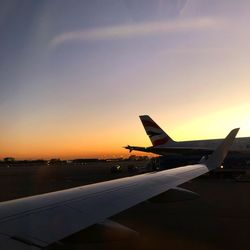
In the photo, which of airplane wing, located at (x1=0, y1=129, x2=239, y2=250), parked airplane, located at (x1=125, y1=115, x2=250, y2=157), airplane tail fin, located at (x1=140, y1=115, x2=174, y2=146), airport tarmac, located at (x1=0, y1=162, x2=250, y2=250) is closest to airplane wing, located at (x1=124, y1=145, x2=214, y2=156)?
parked airplane, located at (x1=125, y1=115, x2=250, y2=157)

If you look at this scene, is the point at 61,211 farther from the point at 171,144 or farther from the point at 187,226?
the point at 171,144

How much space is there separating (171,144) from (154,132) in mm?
2761

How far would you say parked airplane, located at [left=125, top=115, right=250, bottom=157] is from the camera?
4203 cm

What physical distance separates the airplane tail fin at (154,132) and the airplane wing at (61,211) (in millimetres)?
41461

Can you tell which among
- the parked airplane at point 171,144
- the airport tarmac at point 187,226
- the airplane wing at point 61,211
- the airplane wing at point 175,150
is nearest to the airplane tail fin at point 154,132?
the parked airplane at point 171,144

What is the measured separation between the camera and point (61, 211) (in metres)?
4.84

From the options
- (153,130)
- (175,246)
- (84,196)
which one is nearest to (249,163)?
(153,130)

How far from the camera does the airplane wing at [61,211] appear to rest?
359cm

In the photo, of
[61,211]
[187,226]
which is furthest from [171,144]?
[61,211]

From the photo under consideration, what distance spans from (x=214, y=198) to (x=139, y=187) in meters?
10.8

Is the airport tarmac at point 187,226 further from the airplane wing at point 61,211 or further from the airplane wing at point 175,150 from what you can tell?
the airplane wing at point 175,150

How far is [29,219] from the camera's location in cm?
428

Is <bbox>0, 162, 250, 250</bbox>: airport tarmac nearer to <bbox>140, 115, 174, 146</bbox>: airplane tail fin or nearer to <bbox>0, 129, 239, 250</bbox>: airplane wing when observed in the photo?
<bbox>0, 129, 239, 250</bbox>: airplane wing

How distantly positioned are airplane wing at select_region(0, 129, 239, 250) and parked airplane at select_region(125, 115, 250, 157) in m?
35.4
